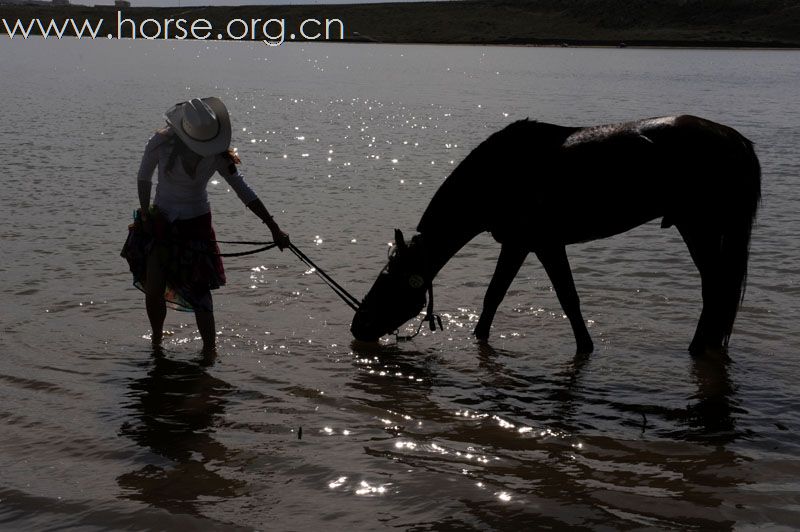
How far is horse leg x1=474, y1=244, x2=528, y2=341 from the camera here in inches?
324

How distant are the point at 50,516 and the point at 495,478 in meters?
2.41

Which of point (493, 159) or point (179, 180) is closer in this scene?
point (179, 180)

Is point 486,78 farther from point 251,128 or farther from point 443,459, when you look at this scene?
point 443,459

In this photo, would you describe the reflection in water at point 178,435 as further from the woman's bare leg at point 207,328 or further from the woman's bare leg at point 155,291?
the woman's bare leg at point 155,291

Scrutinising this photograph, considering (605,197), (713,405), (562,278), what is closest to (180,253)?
(562,278)

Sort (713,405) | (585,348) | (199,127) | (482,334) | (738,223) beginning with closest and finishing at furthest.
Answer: (199,127)
(713,405)
(738,223)
(585,348)
(482,334)

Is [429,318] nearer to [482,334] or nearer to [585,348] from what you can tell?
[482,334]

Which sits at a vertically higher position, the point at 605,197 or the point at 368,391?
the point at 605,197

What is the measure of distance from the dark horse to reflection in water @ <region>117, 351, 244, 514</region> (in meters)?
2.12

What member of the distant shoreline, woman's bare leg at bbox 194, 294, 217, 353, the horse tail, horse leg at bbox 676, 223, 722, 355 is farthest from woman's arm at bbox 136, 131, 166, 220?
the distant shoreline

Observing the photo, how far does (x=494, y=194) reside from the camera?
318 inches

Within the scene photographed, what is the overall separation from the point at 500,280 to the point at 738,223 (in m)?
1.96

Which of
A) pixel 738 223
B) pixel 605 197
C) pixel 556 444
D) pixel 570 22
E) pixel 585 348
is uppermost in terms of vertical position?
pixel 570 22

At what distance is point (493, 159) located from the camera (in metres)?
7.99
